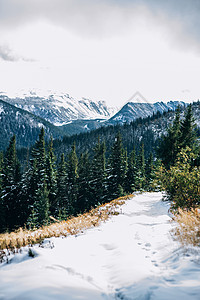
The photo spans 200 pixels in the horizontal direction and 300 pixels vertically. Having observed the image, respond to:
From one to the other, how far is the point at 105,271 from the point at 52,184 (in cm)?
2911

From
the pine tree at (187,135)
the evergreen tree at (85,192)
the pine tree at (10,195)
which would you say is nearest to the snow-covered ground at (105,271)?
the pine tree at (187,135)

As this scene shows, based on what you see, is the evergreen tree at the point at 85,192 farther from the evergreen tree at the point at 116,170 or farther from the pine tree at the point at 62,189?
the evergreen tree at the point at 116,170

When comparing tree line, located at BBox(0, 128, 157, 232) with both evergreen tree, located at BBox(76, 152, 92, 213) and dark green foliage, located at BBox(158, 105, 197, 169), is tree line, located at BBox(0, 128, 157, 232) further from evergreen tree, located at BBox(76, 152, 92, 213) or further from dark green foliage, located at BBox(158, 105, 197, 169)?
dark green foliage, located at BBox(158, 105, 197, 169)

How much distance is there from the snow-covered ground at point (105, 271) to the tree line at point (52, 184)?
20937mm

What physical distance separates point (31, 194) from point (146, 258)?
92.9ft

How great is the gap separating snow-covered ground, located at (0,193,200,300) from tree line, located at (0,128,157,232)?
20.9m

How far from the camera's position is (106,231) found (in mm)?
7117

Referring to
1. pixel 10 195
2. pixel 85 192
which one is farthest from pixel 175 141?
pixel 10 195

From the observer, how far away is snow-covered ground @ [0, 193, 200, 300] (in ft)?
9.25

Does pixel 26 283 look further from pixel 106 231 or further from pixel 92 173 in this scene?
pixel 92 173

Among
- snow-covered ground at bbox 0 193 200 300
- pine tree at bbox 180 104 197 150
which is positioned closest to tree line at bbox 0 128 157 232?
pine tree at bbox 180 104 197 150

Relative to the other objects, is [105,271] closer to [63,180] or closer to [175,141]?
[175,141]

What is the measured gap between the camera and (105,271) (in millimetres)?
4008

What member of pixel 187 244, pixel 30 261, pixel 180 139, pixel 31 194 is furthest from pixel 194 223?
pixel 31 194
